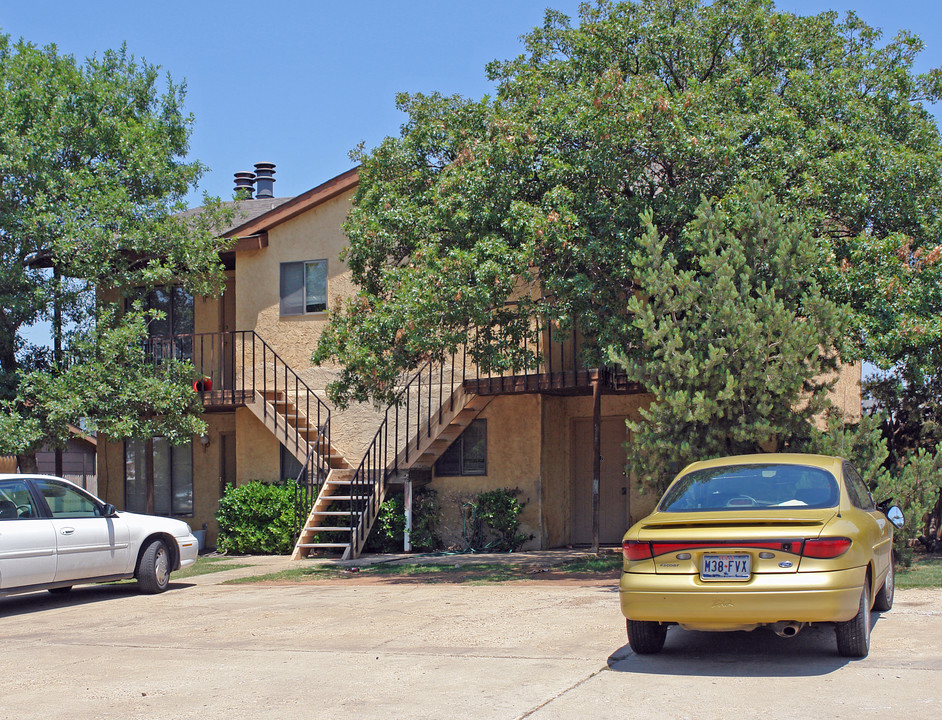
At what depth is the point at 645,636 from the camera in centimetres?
711

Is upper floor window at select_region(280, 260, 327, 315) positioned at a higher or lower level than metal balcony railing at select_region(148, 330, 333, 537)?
higher

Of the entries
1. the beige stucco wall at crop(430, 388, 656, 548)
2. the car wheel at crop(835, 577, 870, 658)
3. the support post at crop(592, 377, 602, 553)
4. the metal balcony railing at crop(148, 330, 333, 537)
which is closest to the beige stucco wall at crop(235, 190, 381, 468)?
the metal balcony railing at crop(148, 330, 333, 537)

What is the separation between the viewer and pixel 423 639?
333 inches

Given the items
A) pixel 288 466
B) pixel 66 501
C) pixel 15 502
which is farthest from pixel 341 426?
pixel 15 502

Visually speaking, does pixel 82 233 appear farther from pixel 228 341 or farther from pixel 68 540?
pixel 68 540

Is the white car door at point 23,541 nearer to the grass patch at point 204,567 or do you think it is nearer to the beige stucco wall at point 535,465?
the grass patch at point 204,567

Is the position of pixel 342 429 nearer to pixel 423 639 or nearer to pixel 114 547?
pixel 114 547

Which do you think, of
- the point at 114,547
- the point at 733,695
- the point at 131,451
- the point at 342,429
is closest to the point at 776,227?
the point at 733,695

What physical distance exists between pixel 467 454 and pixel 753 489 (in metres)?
10.9

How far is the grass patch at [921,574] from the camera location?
10.7 metres

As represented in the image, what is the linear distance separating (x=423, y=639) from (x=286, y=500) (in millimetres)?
10005

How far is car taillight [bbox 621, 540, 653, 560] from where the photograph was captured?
22.5 feet

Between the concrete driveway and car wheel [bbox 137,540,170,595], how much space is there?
4.82 feet

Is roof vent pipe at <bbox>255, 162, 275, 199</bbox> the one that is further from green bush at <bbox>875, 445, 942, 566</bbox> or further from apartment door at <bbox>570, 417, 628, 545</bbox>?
green bush at <bbox>875, 445, 942, 566</bbox>
